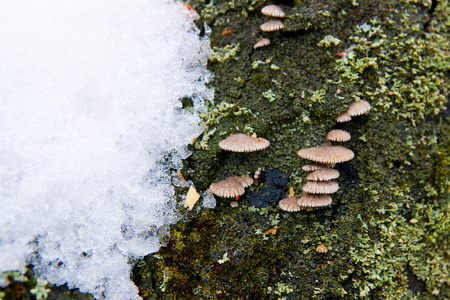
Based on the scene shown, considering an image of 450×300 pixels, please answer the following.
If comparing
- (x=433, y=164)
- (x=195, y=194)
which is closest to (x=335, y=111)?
(x=433, y=164)

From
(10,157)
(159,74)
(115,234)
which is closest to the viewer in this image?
(10,157)

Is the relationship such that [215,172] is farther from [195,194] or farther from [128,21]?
[128,21]

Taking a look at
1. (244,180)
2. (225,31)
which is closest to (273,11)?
(225,31)

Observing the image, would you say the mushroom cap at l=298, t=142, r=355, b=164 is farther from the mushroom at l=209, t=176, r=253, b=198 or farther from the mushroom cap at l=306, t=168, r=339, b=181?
the mushroom at l=209, t=176, r=253, b=198

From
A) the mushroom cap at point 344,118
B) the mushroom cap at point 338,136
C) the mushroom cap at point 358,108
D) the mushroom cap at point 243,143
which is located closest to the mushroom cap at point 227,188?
the mushroom cap at point 243,143

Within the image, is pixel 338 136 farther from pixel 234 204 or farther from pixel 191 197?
pixel 191 197

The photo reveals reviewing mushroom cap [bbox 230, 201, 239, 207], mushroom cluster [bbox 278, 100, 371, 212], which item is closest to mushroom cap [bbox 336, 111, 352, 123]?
mushroom cluster [bbox 278, 100, 371, 212]

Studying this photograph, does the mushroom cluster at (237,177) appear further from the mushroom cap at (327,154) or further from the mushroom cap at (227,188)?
the mushroom cap at (327,154)
